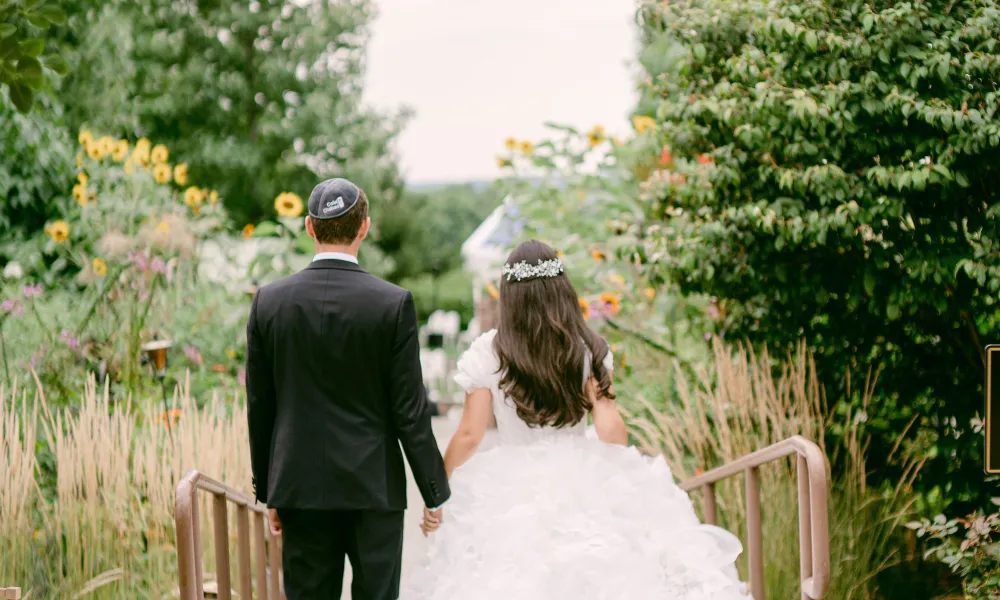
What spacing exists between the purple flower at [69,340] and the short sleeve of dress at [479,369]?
3132 mm

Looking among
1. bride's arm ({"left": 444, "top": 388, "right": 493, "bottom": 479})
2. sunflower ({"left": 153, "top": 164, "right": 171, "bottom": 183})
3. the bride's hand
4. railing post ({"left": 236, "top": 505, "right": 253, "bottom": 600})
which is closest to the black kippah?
bride's arm ({"left": 444, "top": 388, "right": 493, "bottom": 479})

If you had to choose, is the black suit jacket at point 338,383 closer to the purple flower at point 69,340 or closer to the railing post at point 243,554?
the railing post at point 243,554

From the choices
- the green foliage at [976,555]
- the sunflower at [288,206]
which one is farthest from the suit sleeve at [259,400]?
the sunflower at [288,206]

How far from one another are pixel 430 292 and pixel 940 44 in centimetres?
3929

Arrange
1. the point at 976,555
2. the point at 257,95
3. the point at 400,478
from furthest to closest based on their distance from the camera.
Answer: the point at 257,95 → the point at 976,555 → the point at 400,478

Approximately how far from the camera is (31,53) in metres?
3.23

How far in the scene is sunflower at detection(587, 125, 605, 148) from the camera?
804cm

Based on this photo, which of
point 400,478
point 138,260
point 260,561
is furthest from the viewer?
point 138,260

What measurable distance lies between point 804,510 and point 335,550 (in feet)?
5.33

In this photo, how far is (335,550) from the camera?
315cm

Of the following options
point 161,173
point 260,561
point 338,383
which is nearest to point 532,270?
point 338,383

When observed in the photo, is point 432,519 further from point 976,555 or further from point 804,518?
point 976,555

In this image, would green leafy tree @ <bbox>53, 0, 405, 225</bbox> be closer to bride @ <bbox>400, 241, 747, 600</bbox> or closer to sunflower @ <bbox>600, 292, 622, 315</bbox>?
sunflower @ <bbox>600, 292, 622, 315</bbox>

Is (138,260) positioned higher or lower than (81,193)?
lower
